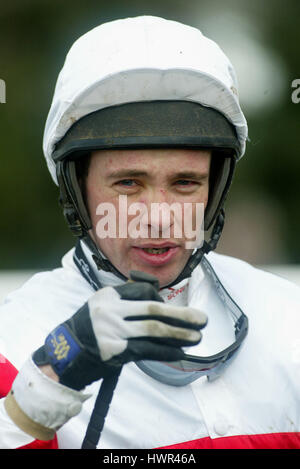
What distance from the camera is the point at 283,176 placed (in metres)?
4.67

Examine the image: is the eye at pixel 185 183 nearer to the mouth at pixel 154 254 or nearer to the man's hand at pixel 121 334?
the mouth at pixel 154 254

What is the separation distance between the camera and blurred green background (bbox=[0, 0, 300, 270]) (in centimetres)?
420

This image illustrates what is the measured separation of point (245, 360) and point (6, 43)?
318 cm

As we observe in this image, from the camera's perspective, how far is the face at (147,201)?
66.4 inches

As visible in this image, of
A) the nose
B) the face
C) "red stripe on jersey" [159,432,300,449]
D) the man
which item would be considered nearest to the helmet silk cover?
the man

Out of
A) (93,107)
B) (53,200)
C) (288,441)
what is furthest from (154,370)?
(53,200)

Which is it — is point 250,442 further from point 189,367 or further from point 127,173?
point 127,173

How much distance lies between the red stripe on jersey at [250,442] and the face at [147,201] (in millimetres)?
453

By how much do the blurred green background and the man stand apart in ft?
7.96

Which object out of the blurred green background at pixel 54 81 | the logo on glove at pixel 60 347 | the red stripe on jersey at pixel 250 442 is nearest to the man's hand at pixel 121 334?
the logo on glove at pixel 60 347

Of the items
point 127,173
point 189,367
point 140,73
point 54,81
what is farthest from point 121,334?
point 54,81

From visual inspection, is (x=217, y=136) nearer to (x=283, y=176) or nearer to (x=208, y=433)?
(x=208, y=433)

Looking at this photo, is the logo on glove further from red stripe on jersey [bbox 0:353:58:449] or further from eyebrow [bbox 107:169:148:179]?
eyebrow [bbox 107:169:148:179]

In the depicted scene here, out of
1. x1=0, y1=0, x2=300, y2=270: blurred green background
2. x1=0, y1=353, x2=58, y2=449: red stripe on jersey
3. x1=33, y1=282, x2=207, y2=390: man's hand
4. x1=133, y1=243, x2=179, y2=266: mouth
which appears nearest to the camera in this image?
x1=33, y1=282, x2=207, y2=390: man's hand
